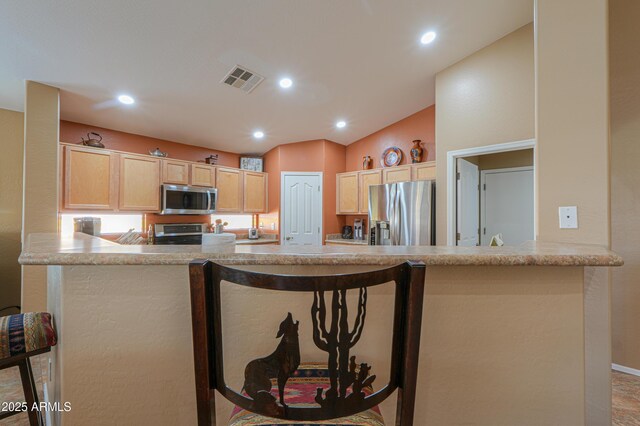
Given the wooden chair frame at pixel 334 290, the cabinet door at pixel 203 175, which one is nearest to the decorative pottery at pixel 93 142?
the cabinet door at pixel 203 175

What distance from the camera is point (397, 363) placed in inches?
29.6

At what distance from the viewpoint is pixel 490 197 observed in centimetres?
425

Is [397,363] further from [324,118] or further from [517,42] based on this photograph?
[324,118]

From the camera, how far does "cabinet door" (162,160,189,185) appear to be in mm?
3939

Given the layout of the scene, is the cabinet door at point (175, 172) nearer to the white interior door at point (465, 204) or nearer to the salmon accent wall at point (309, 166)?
the salmon accent wall at point (309, 166)

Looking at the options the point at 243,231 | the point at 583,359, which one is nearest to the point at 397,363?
the point at 583,359

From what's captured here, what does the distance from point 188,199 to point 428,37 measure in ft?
11.6

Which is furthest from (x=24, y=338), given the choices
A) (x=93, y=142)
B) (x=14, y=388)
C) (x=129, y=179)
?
(x=93, y=142)

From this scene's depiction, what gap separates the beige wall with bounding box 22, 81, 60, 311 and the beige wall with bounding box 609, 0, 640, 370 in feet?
16.8

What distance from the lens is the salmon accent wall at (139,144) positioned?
347 centimetres

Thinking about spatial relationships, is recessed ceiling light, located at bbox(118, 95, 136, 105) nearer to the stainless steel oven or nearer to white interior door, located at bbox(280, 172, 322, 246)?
the stainless steel oven

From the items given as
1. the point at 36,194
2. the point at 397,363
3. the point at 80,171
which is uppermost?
the point at 80,171

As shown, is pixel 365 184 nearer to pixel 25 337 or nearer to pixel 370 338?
pixel 370 338

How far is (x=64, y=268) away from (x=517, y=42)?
3.85m
